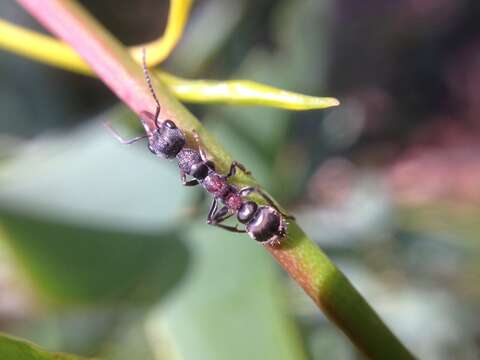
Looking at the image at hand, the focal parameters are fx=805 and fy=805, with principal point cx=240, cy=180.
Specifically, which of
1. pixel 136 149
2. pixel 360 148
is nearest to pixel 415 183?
pixel 360 148

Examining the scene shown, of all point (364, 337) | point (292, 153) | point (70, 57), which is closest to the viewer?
point (364, 337)

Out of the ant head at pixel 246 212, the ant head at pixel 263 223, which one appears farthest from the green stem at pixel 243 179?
the ant head at pixel 246 212

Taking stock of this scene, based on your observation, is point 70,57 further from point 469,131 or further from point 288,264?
point 469,131

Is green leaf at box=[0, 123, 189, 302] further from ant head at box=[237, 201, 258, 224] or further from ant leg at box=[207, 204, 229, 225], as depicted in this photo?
ant head at box=[237, 201, 258, 224]

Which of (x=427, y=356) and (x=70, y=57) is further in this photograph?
(x=427, y=356)

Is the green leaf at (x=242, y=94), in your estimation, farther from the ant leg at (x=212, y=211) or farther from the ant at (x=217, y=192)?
the ant leg at (x=212, y=211)

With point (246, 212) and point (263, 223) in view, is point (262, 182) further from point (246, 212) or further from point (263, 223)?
point (263, 223)

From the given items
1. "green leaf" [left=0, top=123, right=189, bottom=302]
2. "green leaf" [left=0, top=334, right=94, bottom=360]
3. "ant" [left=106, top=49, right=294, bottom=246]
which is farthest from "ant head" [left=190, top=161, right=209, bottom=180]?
"green leaf" [left=0, top=334, right=94, bottom=360]
